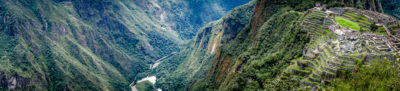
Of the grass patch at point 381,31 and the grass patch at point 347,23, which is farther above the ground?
the grass patch at point 347,23

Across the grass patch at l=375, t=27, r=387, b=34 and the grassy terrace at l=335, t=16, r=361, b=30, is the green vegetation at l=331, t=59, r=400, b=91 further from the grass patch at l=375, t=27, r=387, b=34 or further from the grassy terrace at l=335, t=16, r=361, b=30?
the grassy terrace at l=335, t=16, r=361, b=30

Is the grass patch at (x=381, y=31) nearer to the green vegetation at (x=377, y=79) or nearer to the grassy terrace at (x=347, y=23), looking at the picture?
the grassy terrace at (x=347, y=23)

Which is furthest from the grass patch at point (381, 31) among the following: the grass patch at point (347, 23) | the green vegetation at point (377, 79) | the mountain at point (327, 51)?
the green vegetation at point (377, 79)

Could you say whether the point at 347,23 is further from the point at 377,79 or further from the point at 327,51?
the point at 377,79

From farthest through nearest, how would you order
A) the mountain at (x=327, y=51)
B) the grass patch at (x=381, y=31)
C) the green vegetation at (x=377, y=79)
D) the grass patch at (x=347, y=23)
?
1. the grass patch at (x=347, y=23)
2. the grass patch at (x=381, y=31)
3. the mountain at (x=327, y=51)
4. the green vegetation at (x=377, y=79)

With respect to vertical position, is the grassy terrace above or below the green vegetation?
above

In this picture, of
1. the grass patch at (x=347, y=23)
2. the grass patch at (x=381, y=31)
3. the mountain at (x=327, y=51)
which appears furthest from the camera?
the grass patch at (x=347, y=23)

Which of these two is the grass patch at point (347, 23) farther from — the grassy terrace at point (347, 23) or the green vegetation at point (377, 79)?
the green vegetation at point (377, 79)

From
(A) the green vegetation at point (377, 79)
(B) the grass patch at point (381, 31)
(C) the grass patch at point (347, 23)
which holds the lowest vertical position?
(A) the green vegetation at point (377, 79)

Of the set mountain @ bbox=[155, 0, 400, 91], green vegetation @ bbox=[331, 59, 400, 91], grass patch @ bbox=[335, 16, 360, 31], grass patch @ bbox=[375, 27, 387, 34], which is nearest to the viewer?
green vegetation @ bbox=[331, 59, 400, 91]

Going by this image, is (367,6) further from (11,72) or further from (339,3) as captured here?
(11,72)

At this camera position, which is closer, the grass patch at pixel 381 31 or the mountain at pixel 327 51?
the mountain at pixel 327 51

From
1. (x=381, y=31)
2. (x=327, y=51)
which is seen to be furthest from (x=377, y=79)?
(x=381, y=31)

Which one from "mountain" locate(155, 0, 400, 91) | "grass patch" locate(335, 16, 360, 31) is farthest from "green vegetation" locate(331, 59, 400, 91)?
"grass patch" locate(335, 16, 360, 31)
